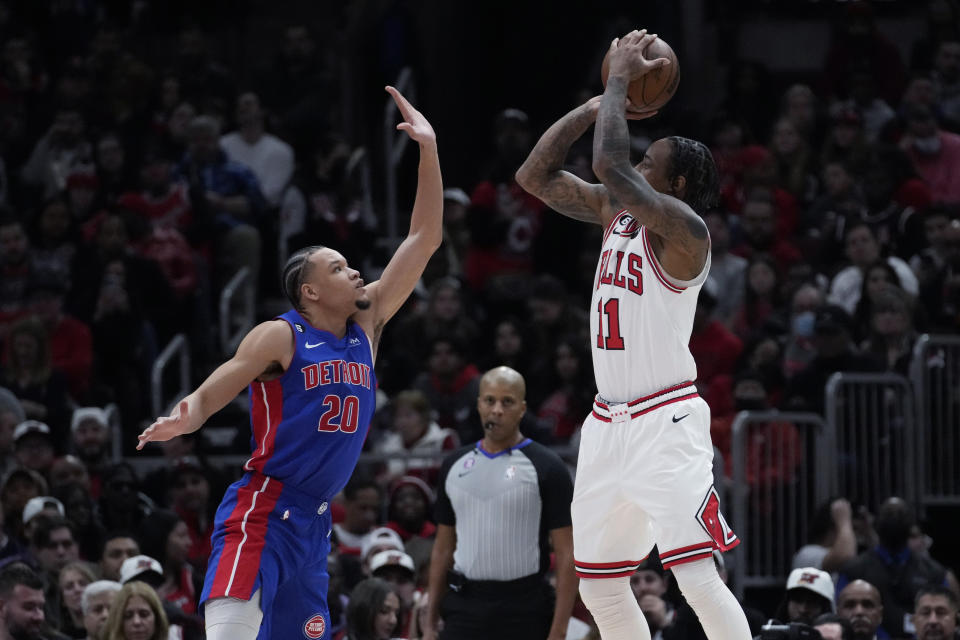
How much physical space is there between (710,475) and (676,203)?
1120 millimetres

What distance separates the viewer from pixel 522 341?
45.9ft

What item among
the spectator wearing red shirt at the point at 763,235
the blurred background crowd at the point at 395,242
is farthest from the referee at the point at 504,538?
the spectator wearing red shirt at the point at 763,235

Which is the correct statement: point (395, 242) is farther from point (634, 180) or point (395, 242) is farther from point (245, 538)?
point (634, 180)

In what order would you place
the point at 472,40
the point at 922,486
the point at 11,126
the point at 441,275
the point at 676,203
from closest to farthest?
1. the point at 676,203
2. the point at 922,486
3. the point at 441,275
4. the point at 11,126
5. the point at 472,40

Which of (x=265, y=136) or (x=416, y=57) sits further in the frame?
(x=416, y=57)

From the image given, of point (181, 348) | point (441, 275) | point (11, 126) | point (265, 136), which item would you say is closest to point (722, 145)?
point (441, 275)

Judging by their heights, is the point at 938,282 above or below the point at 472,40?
below

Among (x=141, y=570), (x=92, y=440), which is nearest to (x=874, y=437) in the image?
(x=141, y=570)

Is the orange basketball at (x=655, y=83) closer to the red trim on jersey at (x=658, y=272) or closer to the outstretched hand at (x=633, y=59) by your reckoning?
the outstretched hand at (x=633, y=59)

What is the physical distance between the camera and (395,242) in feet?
54.3

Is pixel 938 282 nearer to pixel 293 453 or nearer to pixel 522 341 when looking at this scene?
pixel 522 341

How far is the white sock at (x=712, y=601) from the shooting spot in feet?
22.7

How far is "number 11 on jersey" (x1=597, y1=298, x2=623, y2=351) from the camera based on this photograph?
7.20 meters

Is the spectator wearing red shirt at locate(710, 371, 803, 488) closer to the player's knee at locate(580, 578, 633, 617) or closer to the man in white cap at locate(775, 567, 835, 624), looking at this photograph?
the man in white cap at locate(775, 567, 835, 624)
